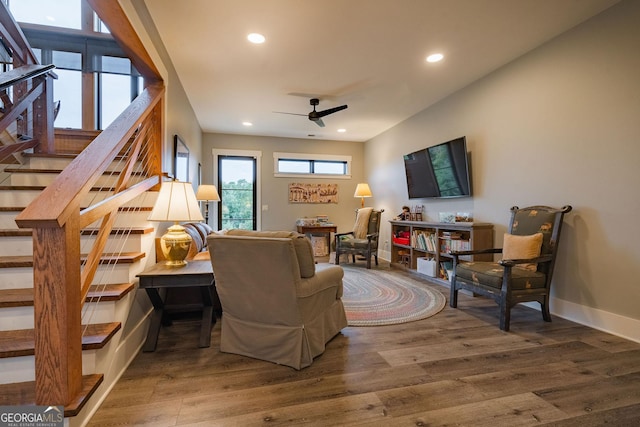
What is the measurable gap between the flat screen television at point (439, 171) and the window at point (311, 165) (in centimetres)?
217

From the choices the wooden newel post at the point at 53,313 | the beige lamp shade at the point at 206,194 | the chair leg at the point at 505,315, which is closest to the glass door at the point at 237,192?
the beige lamp shade at the point at 206,194

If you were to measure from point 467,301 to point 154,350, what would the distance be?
322 cm

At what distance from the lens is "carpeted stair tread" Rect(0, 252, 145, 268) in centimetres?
171

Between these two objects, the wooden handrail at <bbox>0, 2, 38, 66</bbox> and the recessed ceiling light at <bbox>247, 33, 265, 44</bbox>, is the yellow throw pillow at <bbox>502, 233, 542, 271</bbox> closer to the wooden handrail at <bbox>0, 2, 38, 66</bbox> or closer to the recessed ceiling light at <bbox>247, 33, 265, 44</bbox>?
the recessed ceiling light at <bbox>247, 33, 265, 44</bbox>

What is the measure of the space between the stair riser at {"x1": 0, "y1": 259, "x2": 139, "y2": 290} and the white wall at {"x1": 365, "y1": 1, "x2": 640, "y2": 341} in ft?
12.6

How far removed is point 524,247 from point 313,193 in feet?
15.2

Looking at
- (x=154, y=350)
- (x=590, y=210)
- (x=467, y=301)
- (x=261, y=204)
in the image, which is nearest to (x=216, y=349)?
(x=154, y=350)

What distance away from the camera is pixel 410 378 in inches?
70.1

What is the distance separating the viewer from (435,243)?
4.13 meters

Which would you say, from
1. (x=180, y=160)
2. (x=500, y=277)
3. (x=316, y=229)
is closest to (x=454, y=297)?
(x=500, y=277)

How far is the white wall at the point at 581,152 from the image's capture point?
2.32m

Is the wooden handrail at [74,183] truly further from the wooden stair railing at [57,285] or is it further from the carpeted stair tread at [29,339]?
the carpeted stair tread at [29,339]

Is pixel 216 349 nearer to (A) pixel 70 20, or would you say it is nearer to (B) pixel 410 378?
(B) pixel 410 378

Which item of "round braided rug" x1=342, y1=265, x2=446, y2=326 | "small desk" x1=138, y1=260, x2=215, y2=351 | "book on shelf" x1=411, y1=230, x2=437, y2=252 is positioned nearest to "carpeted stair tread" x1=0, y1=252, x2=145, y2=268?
"small desk" x1=138, y1=260, x2=215, y2=351
